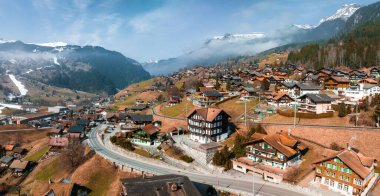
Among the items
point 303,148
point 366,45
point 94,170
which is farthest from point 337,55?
point 94,170

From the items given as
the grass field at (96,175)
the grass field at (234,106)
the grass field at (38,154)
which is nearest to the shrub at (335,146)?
the grass field at (234,106)

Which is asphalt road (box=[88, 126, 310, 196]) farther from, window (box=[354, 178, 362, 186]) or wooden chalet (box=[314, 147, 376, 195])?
window (box=[354, 178, 362, 186])

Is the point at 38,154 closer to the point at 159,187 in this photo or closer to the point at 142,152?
the point at 142,152

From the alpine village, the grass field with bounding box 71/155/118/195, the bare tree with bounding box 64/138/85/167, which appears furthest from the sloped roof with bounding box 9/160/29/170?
the grass field with bounding box 71/155/118/195

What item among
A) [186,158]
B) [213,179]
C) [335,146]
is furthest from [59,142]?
[335,146]

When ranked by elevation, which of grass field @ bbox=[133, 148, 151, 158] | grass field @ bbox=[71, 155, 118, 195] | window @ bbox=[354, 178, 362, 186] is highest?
window @ bbox=[354, 178, 362, 186]

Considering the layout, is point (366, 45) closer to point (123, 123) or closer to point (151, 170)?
point (123, 123)
